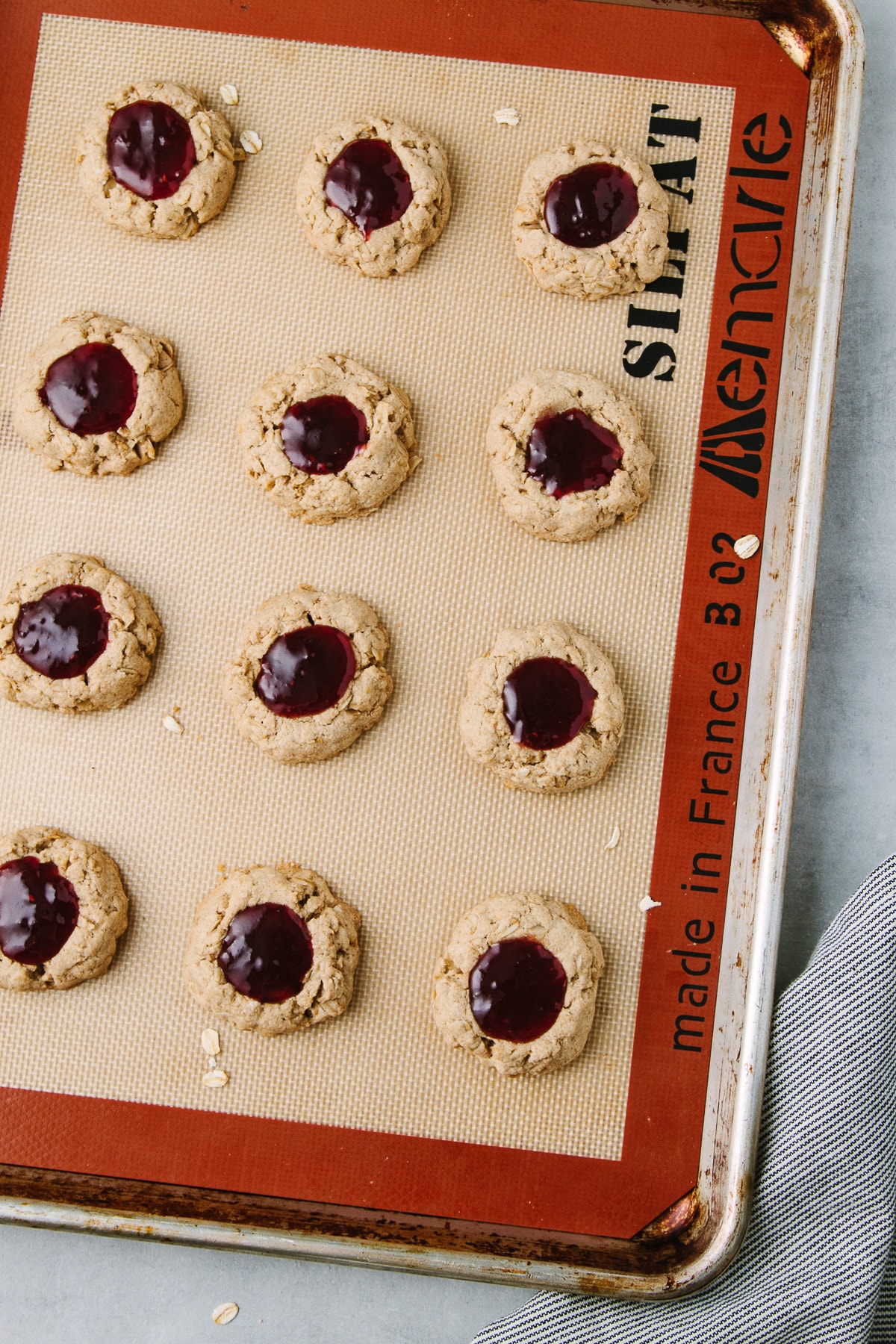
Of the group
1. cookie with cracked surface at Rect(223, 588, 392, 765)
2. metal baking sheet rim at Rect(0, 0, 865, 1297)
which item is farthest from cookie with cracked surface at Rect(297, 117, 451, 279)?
cookie with cracked surface at Rect(223, 588, 392, 765)

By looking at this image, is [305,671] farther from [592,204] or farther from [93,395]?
[592,204]

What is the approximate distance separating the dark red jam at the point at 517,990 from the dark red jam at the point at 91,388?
1.44 m

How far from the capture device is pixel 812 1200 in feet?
7.14

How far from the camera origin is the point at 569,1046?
214cm

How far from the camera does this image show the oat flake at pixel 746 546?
7.42 ft

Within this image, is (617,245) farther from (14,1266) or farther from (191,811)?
(14,1266)

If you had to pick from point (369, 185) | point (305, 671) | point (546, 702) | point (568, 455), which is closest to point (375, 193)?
point (369, 185)

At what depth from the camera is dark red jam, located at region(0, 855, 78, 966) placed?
7.02ft

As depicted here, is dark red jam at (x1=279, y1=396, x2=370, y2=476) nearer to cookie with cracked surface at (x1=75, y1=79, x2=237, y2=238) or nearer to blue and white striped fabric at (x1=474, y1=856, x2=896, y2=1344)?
cookie with cracked surface at (x1=75, y1=79, x2=237, y2=238)

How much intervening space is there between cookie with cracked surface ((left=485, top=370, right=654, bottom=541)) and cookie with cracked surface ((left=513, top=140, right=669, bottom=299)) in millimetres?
251

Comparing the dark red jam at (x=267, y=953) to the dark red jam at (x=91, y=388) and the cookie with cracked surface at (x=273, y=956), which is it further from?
the dark red jam at (x=91, y=388)

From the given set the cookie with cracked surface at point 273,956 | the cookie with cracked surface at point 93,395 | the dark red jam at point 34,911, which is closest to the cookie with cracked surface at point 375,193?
the cookie with cracked surface at point 93,395

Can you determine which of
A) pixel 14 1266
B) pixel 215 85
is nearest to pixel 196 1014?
pixel 14 1266

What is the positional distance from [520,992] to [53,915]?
3.33 ft
